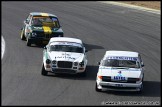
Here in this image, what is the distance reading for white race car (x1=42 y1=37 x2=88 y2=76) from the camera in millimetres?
26328

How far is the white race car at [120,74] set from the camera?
926 inches

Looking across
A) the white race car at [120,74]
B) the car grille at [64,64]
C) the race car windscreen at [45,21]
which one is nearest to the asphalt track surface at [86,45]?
the white race car at [120,74]

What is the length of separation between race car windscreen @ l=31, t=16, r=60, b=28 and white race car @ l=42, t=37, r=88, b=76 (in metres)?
7.00

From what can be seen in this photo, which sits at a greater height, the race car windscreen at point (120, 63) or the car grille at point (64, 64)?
the race car windscreen at point (120, 63)

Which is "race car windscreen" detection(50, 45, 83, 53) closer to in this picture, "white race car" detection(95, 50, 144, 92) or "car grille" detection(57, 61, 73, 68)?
"car grille" detection(57, 61, 73, 68)

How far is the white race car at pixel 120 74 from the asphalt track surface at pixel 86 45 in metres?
0.36

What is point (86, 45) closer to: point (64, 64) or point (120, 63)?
point (64, 64)

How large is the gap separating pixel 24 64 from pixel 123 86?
714 centimetres

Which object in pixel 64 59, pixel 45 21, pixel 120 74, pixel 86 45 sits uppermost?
pixel 120 74

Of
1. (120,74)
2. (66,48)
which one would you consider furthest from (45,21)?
(120,74)

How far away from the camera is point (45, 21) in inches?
1385

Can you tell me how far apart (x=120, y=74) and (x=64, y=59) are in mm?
3575

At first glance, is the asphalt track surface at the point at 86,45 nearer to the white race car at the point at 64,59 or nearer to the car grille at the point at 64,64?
the white race car at the point at 64,59

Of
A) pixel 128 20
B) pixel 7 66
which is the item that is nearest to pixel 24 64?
pixel 7 66
